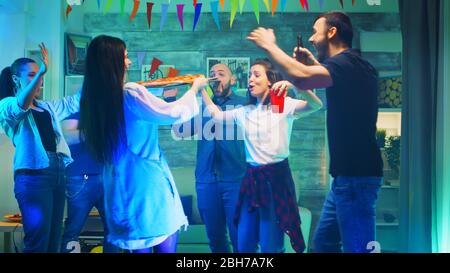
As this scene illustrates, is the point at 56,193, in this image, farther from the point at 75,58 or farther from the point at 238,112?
the point at 238,112

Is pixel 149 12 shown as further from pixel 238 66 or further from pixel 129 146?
pixel 129 146

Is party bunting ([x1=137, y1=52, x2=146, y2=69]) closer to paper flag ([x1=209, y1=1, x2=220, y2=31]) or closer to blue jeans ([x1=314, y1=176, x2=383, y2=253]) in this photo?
paper flag ([x1=209, y1=1, x2=220, y2=31])

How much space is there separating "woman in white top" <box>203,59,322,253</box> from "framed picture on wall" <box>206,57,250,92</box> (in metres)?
0.04

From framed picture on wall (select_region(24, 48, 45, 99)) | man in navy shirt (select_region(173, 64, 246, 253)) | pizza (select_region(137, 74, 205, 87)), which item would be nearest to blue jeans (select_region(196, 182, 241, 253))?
man in navy shirt (select_region(173, 64, 246, 253))

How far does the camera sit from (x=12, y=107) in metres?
3.47

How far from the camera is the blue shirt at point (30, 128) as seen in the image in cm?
347

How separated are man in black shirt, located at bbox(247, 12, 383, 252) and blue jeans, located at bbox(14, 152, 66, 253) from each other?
1472 millimetres

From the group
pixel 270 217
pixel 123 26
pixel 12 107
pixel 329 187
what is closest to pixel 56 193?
pixel 12 107

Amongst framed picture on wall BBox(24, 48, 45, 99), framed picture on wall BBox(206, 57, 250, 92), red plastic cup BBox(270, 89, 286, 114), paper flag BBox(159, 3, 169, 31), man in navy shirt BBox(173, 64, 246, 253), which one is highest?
paper flag BBox(159, 3, 169, 31)

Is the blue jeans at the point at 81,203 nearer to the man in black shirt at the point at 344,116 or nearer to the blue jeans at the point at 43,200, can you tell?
the blue jeans at the point at 43,200

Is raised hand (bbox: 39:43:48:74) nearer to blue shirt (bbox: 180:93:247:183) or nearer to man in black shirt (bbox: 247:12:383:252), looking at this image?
blue shirt (bbox: 180:93:247:183)

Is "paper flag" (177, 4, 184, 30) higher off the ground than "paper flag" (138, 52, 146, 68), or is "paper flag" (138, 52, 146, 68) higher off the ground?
"paper flag" (177, 4, 184, 30)

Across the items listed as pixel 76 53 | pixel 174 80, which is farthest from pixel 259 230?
pixel 76 53

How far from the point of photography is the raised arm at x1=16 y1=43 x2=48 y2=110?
11.4 ft
